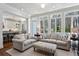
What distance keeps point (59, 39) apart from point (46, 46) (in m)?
0.39

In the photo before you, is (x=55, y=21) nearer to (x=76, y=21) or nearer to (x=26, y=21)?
(x=76, y=21)

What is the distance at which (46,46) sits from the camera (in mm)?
1987

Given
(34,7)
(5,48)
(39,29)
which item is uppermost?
(34,7)

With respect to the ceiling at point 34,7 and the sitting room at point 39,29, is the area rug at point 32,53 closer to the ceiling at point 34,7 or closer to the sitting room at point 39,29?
the sitting room at point 39,29

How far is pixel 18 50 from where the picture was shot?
207 cm

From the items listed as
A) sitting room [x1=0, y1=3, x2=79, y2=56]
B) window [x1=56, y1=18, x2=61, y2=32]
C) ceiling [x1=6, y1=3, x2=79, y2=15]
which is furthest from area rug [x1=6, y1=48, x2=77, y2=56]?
ceiling [x1=6, y1=3, x2=79, y2=15]

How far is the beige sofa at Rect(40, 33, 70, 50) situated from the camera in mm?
1991

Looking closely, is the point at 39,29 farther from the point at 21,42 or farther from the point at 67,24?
the point at 67,24

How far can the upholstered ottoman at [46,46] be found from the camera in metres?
1.96

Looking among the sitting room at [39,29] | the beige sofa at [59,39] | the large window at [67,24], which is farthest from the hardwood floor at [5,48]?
the large window at [67,24]

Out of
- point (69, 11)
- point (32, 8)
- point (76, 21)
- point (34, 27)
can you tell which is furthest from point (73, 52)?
point (32, 8)

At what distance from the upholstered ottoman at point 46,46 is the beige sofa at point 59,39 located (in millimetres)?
100

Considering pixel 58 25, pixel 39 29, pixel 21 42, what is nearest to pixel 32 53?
pixel 21 42

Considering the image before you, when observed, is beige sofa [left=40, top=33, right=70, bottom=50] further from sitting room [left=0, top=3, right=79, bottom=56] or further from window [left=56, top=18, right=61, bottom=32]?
window [left=56, top=18, right=61, bottom=32]
